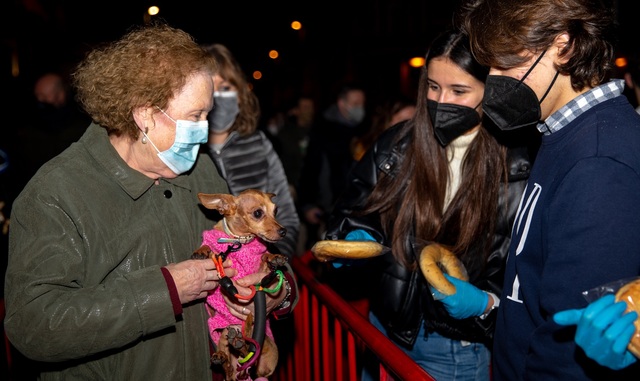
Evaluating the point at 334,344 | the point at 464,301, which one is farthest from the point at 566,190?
the point at 334,344

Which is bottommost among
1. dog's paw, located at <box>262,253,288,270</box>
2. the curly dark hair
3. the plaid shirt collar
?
dog's paw, located at <box>262,253,288,270</box>

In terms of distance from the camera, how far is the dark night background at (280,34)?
13.0m

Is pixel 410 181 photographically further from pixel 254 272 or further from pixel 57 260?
pixel 57 260

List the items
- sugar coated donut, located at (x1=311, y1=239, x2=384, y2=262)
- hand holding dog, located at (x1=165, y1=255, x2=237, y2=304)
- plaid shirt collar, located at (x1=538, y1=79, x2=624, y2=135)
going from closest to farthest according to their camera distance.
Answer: plaid shirt collar, located at (x1=538, y1=79, x2=624, y2=135)
hand holding dog, located at (x1=165, y1=255, x2=237, y2=304)
sugar coated donut, located at (x1=311, y1=239, x2=384, y2=262)

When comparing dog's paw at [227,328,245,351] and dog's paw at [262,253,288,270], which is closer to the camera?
dog's paw at [227,328,245,351]

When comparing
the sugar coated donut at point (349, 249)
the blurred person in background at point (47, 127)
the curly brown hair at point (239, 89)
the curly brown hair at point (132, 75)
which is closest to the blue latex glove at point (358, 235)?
the sugar coated donut at point (349, 249)

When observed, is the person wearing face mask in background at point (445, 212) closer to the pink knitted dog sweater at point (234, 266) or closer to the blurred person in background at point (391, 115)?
the pink knitted dog sweater at point (234, 266)

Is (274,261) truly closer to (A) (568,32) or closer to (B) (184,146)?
(B) (184,146)

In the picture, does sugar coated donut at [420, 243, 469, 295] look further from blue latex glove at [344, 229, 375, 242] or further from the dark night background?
the dark night background

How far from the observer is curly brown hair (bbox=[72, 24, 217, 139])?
93.3 inches

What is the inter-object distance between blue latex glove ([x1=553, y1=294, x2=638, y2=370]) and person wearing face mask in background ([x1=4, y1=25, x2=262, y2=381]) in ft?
4.93

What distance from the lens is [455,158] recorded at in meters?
3.20

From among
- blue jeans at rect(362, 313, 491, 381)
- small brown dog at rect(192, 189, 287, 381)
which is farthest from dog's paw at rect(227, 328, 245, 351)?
blue jeans at rect(362, 313, 491, 381)

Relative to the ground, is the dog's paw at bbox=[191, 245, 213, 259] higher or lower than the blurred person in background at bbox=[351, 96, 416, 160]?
higher
